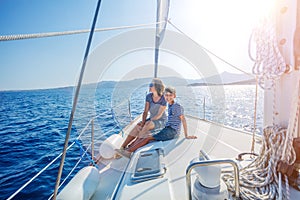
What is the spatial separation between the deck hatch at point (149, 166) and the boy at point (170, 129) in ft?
1.30

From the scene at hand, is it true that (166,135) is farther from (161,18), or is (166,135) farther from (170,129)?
(161,18)

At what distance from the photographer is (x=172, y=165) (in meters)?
1.15

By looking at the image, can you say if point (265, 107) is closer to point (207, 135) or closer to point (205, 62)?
point (207, 135)

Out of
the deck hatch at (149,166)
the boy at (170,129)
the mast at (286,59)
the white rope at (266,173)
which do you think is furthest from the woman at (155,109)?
the mast at (286,59)

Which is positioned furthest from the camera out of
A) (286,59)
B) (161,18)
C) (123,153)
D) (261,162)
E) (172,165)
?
(161,18)

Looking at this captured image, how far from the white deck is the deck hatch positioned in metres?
0.03

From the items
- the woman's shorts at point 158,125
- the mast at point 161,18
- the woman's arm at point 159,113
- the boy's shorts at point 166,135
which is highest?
the mast at point 161,18

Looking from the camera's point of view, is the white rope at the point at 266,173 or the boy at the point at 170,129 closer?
the white rope at the point at 266,173

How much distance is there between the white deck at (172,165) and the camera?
2.73 feet

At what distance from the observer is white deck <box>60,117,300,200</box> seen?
831mm

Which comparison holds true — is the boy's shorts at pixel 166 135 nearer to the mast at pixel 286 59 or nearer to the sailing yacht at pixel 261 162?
the sailing yacht at pixel 261 162

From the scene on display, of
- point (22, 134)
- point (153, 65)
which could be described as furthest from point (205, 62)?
point (22, 134)

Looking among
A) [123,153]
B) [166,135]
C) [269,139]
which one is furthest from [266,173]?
[123,153]

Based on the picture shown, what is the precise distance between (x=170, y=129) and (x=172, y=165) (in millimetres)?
570
